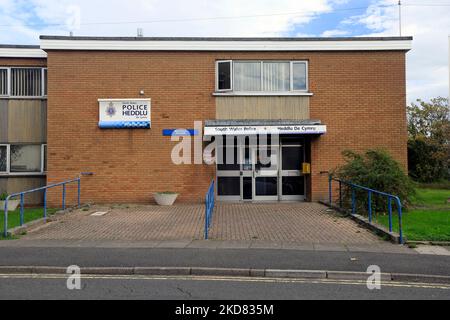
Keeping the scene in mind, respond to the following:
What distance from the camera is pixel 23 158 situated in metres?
17.2

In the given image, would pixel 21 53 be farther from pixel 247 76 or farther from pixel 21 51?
pixel 247 76

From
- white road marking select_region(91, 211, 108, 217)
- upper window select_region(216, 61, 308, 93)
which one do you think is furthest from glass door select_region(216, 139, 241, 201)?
white road marking select_region(91, 211, 108, 217)

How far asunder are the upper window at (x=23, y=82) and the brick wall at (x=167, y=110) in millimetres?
1227

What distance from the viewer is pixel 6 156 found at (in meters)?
17.1

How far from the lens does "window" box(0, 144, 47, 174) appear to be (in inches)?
672

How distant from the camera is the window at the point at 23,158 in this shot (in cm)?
1706

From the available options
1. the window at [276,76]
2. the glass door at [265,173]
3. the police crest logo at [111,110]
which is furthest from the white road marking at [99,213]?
the window at [276,76]

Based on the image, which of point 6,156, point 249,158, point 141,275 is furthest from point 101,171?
point 141,275

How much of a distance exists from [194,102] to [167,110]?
3.34ft

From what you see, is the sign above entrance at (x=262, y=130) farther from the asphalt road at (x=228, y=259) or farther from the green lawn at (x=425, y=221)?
the asphalt road at (x=228, y=259)

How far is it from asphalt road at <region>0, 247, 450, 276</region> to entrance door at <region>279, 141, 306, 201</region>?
318 inches

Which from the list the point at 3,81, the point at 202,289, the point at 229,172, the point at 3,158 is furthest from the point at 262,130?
the point at 3,81
